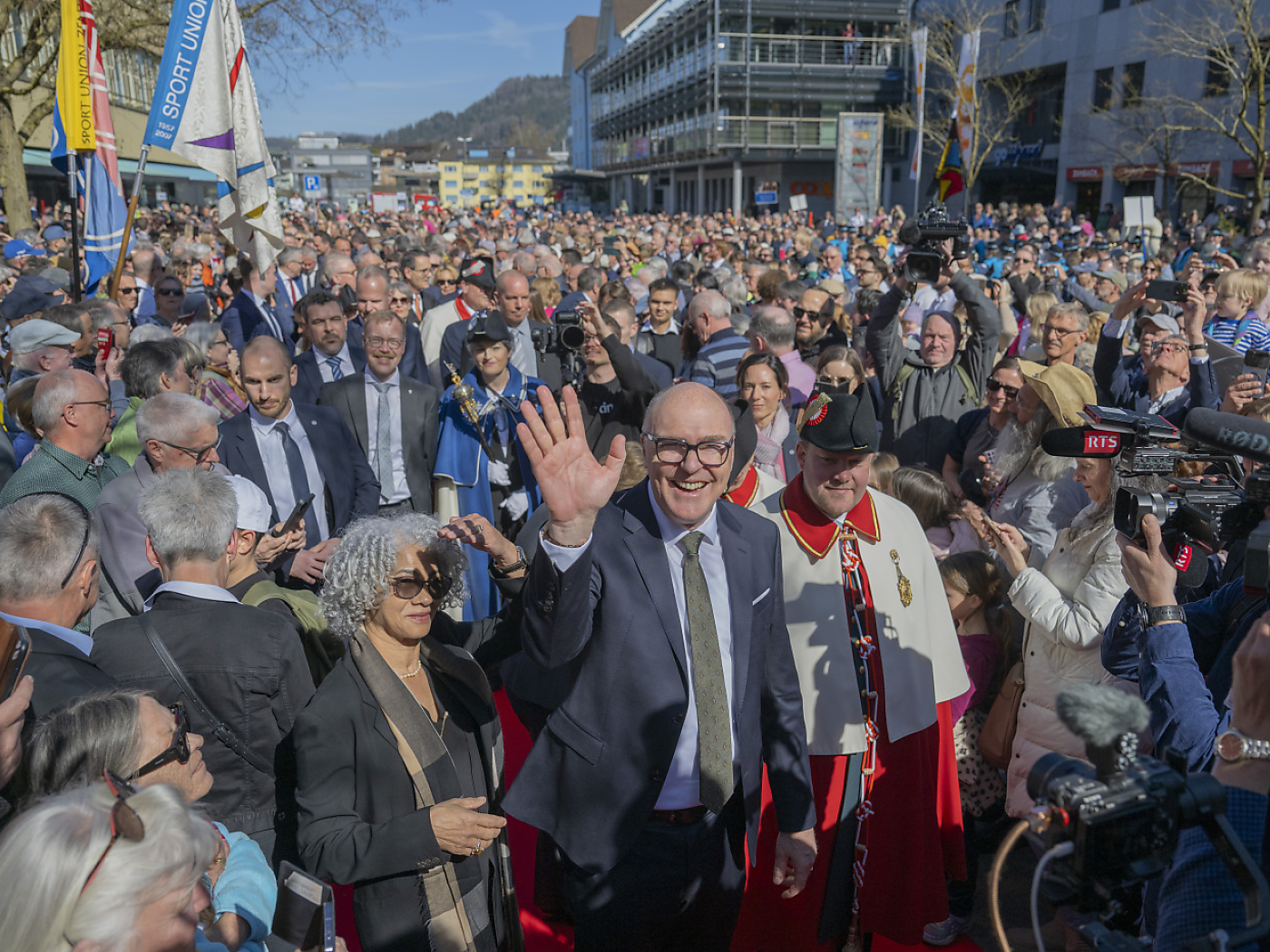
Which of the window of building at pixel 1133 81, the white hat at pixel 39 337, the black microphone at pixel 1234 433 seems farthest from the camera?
the window of building at pixel 1133 81

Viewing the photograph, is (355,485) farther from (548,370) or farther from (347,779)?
(347,779)

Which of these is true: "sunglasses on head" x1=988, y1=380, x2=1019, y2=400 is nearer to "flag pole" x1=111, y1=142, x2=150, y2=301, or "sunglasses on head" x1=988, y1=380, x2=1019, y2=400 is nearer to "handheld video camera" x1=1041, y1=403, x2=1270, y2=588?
"handheld video camera" x1=1041, y1=403, x2=1270, y2=588

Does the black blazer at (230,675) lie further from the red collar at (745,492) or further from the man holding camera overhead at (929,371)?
the man holding camera overhead at (929,371)

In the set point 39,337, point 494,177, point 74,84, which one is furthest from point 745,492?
point 494,177

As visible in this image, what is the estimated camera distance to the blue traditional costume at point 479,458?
481 centimetres

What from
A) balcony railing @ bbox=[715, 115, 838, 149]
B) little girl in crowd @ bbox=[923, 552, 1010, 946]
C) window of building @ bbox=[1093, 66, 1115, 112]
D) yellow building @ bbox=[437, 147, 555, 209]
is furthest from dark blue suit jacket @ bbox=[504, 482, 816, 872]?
yellow building @ bbox=[437, 147, 555, 209]

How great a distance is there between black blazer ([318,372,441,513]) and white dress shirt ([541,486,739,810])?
2832mm

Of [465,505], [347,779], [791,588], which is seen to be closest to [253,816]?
[347,779]

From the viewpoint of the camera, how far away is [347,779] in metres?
2.25

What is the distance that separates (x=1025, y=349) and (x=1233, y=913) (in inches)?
236

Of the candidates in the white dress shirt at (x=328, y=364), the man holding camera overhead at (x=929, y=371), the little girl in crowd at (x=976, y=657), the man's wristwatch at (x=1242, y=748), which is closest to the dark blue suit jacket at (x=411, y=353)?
the white dress shirt at (x=328, y=364)

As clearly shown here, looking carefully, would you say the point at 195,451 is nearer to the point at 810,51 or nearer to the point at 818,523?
the point at 818,523

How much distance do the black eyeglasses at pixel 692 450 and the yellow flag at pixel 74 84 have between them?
5.95m

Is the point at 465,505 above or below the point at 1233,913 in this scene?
below
